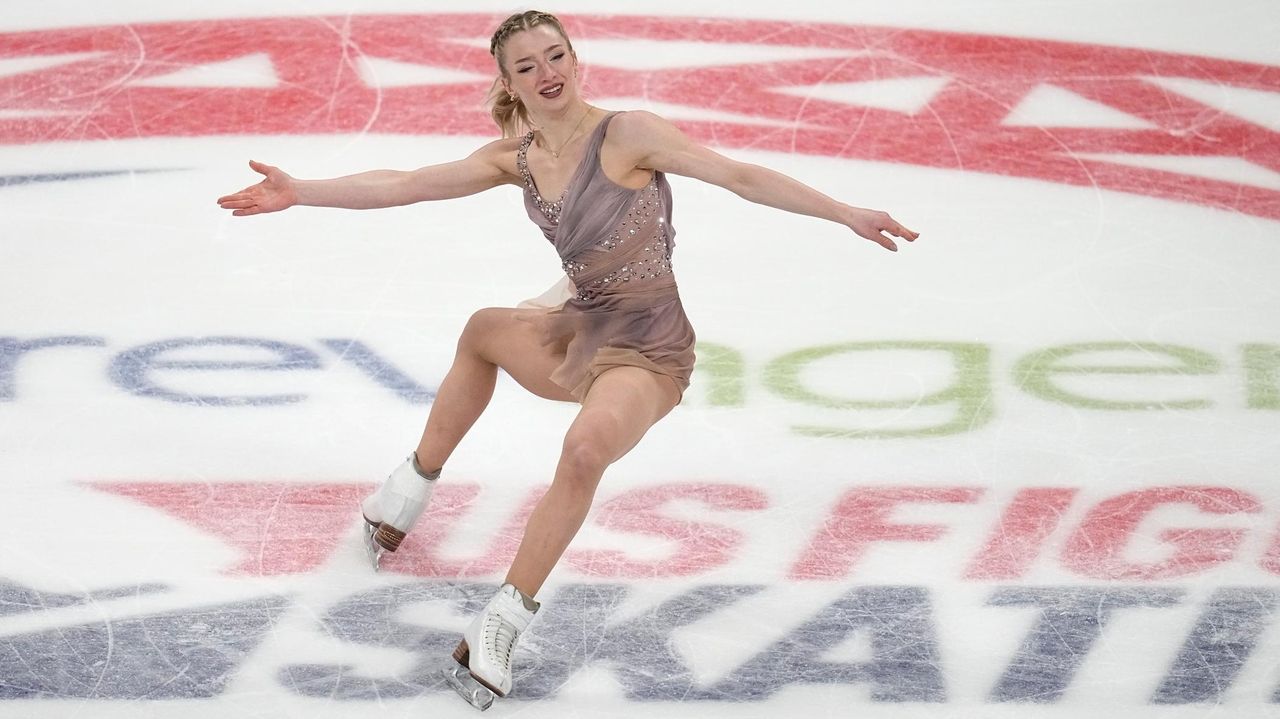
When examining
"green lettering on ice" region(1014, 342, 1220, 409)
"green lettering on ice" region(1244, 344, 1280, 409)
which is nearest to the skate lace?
"green lettering on ice" region(1014, 342, 1220, 409)

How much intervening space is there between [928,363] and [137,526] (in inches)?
85.0

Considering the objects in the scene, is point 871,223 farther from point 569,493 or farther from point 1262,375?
point 1262,375

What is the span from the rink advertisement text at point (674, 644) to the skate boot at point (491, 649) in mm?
85

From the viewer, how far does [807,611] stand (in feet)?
11.8

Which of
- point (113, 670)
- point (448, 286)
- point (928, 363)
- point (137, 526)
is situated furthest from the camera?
point (448, 286)

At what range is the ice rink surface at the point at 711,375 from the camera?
3434 mm

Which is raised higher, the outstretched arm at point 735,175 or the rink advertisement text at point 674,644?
the outstretched arm at point 735,175

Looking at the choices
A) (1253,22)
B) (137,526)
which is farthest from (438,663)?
(1253,22)

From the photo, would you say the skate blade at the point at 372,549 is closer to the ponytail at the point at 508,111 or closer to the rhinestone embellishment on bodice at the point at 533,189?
the rhinestone embellishment on bodice at the point at 533,189

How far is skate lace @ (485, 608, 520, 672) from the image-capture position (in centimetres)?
326

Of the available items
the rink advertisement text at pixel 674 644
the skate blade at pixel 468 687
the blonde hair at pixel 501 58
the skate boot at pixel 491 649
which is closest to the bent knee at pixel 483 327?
the blonde hair at pixel 501 58

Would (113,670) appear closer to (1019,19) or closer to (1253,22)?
(1019,19)

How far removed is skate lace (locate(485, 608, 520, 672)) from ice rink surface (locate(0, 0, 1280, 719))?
100 mm

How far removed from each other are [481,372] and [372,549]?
0.48m
